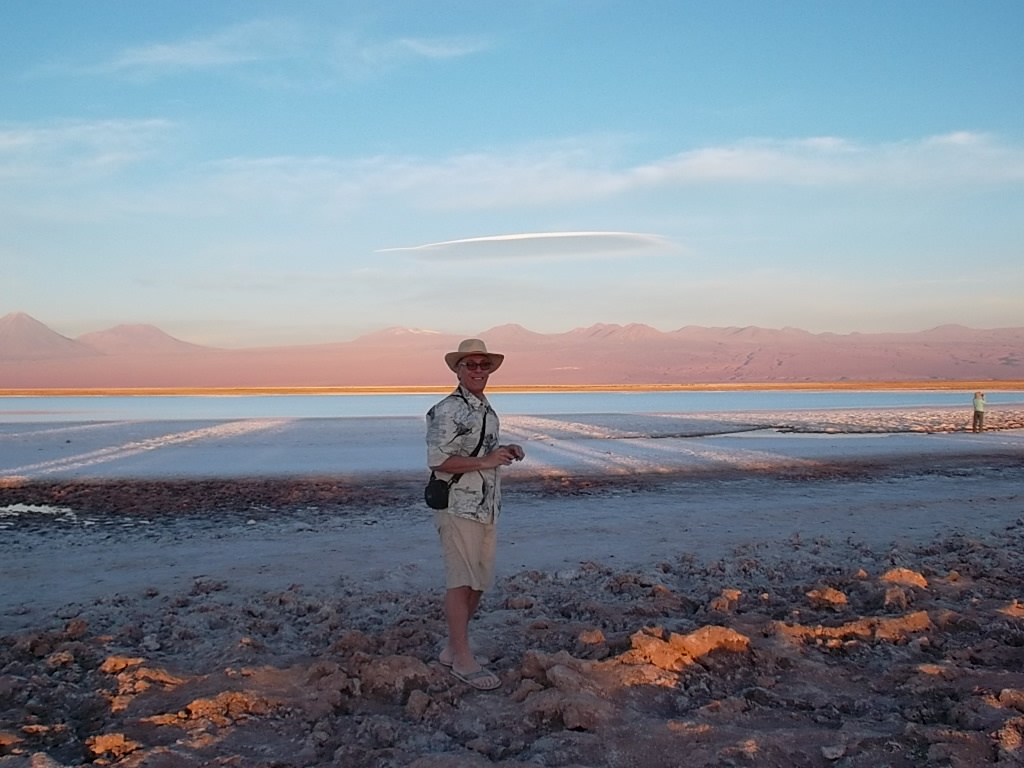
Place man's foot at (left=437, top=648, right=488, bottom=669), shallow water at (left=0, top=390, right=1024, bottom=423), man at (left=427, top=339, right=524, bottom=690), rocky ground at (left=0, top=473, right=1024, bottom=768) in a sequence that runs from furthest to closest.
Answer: shallow water at (left=0, top=390, right=1024, bottom=423)
man's foot at (left=437, top=648, right=488, bottom=669)
man at (left=427, top=339, right=524, bottom=690)
rocky ground at (left=0, top=473, right=1024, bottom=768)

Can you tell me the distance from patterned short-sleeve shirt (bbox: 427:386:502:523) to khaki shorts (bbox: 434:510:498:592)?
55mm

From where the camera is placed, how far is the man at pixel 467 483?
462 cm

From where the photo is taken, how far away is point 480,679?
4738 millimetres

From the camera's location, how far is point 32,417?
3375 centimetres

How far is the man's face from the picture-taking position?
15.6 ft

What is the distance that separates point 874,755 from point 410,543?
568 centimetres

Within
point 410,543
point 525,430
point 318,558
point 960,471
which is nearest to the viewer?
point 318,558


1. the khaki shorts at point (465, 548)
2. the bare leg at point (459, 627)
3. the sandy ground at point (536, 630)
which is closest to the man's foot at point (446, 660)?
the bare leg at point (459, 627)

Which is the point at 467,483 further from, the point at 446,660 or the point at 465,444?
the point at 446,660

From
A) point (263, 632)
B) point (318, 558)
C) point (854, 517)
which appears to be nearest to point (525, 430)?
point (854, 517)

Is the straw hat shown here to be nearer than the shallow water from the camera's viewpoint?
Yes

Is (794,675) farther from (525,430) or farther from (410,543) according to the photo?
(525,430)

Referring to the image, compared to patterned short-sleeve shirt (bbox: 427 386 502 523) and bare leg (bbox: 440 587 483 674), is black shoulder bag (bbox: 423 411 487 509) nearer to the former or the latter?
patterned short-sleeve shirt (bbox: 427 386 502 523)

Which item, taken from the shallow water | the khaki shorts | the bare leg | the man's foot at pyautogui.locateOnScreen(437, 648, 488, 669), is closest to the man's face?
the khaki shorts
